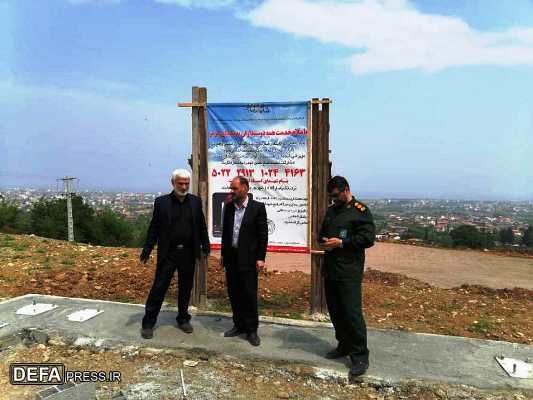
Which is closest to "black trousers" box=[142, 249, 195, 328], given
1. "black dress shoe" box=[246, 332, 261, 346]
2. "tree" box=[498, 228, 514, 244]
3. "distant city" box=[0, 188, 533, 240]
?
"black dress shoe" box=[246, 332, 261, 346]

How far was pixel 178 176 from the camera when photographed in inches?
180

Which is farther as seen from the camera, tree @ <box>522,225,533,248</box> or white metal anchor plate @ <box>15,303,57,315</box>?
tree @ <box>522,225,533,248</box>

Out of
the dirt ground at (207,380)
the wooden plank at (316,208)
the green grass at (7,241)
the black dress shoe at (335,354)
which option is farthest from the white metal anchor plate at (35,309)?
the green grass at (7,241)

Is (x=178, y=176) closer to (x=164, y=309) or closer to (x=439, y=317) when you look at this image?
(x=164, y=309)

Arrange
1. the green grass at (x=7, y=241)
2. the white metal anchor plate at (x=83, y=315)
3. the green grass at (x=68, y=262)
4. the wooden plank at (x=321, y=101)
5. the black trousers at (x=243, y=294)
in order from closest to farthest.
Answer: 1. the black trousers at (x=243, y=294)
2. the white metal anchor plate at (x=83, y=315)
3. the wooden plank at (x=321, y=101)
4. the green grass at (x=68, y=262)
5. the green grass at (x=7, y=241)

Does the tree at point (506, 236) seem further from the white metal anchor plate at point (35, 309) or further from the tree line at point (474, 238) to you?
the white metal anchor plate at point (35, 309)

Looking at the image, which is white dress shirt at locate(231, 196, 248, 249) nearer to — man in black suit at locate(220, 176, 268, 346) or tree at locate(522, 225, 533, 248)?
man in black suit at locate(220, 176, 268, 346)

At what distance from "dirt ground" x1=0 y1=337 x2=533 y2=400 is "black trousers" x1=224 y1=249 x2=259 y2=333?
527 millimetres

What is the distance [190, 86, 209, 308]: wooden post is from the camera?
18.6 feet

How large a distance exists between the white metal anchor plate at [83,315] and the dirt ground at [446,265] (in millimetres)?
6455

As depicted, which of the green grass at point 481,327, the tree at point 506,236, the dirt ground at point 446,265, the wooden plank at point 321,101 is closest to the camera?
the wooden plank at point 321,101

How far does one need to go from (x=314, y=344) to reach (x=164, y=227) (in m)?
2.07

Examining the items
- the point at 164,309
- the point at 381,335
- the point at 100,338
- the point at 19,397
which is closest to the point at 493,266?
the point at 381,335

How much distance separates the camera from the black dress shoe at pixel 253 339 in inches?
173
